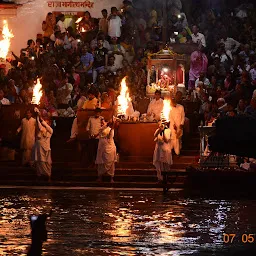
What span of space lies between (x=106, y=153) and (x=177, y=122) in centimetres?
266

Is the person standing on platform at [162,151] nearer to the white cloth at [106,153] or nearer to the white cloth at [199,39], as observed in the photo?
the white cloth at [106,153]

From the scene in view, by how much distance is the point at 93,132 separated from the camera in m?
27.5

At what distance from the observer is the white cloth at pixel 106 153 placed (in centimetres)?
2627

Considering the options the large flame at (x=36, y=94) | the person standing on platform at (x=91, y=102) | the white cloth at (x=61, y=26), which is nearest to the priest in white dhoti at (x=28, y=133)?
the large flame at (x=36, y=94)

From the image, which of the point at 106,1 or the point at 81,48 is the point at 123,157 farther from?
the point at 106,1

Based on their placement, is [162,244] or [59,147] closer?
[162,244]

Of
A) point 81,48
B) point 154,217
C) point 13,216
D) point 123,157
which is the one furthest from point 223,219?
point 81,48

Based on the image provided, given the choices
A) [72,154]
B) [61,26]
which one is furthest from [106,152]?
[61,26]

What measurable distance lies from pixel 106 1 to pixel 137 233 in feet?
68.8

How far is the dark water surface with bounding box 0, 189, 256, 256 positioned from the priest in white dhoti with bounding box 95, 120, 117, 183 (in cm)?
132

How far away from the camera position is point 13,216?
1967 centimetres

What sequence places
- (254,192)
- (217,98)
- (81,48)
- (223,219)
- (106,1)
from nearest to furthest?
1. (223,219)
2. (254,192)
3. (217,98)
4. (81,48)
5. (106,1)

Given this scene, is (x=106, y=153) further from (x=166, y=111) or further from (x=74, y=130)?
(x=74, y=130)

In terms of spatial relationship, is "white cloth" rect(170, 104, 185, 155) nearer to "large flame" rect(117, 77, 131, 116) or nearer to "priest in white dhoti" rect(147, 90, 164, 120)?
"priest in white dhoti" rect(147, 90, 164, 120)
